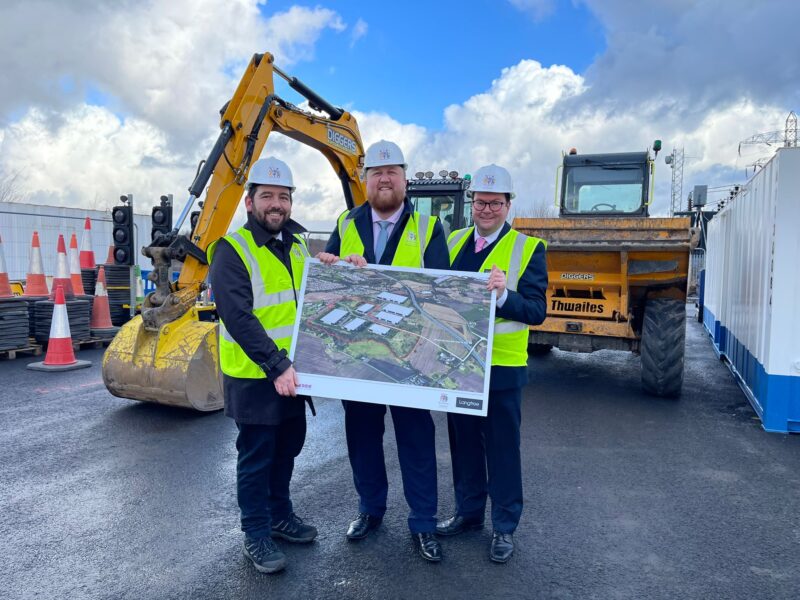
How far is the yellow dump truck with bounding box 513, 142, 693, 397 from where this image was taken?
6.82 meters

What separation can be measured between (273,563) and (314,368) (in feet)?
3.49

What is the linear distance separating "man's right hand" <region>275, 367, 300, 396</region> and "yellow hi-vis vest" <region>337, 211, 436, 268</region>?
0.78 meters

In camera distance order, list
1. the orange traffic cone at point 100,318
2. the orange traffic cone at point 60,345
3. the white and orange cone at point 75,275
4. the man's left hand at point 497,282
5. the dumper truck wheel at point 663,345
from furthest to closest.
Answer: the white and orange cone at point 75,275
the orange traffic cone at point 100,318
the orange traffic cone at point 60,345
the dumper truck wheel at point 663,345
the man's left hand at point 497,282

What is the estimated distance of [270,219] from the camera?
331cm

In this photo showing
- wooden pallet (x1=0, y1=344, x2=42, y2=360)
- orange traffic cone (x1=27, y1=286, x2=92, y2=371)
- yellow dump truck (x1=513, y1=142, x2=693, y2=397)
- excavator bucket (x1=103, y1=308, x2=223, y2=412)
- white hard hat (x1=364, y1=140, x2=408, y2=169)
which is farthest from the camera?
wooden pallet (x1=0, y1=344, x2=42, y2=360)

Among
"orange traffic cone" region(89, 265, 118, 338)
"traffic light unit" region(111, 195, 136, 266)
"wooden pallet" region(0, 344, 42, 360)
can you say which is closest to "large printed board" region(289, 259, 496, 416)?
"traffic light unit" region(111, 195, 136, 266)

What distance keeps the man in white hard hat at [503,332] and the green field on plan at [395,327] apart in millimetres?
268

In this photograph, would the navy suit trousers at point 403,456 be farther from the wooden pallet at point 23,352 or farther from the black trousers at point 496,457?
the wooden pallet at point 23,352

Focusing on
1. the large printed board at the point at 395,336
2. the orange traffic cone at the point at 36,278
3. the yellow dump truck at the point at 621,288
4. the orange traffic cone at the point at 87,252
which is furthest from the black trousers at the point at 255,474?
the orange traffic cone at the point at 87,252

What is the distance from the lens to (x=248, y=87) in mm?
6602

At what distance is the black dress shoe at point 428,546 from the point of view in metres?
3.31

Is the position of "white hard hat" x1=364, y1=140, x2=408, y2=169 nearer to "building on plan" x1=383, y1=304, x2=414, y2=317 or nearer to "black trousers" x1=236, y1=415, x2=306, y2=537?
"building on plan" x1=383, y1=304, x2=414, y2=317

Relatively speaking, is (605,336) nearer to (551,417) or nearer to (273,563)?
(551,417)

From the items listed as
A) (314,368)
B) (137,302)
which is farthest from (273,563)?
(137,302)
